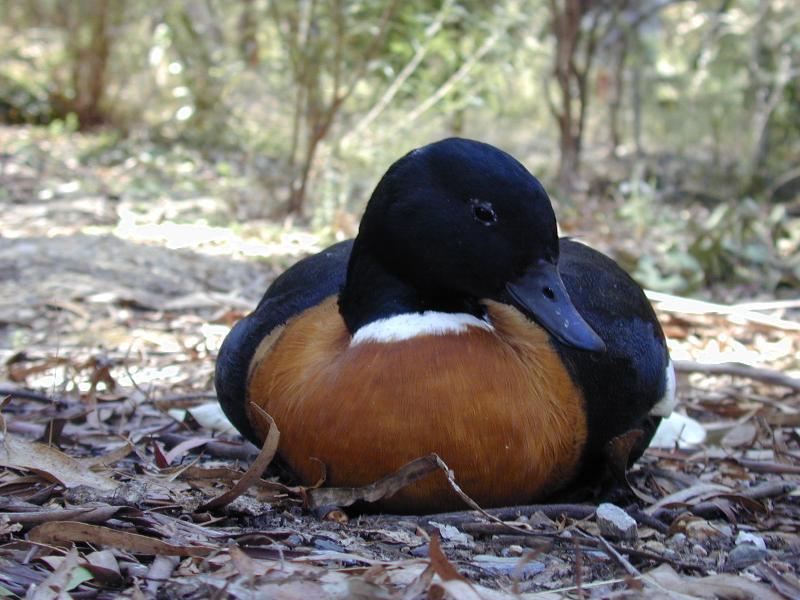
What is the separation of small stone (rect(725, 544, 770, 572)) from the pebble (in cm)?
46

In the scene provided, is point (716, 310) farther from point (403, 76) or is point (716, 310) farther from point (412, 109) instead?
point (412, 109)

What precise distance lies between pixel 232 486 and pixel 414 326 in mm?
644

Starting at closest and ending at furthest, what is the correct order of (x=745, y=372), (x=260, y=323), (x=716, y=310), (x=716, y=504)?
(x=716, y=504) → (x=260, y=323) → (x=745, y=372) → (x=716, y=310)

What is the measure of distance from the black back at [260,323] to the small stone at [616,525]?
106 cm

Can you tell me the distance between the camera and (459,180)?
2.74 m

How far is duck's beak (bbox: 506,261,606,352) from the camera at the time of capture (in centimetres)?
263

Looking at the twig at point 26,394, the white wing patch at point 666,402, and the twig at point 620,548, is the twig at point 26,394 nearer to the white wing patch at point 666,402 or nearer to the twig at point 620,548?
the twig at point 620,548

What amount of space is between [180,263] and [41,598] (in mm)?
4471

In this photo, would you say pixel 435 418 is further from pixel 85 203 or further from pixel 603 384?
pixel 85 203

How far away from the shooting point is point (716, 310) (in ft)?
16.7

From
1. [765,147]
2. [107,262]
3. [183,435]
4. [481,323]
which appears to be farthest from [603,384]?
[765,147]

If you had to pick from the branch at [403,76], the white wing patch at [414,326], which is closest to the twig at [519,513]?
the white wing patch at [414,326]

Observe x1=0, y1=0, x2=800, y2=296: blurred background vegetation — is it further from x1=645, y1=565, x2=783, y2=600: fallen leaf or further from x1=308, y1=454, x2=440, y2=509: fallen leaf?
x1=645, y1=565, x2=783, y2=600: fallen leaf

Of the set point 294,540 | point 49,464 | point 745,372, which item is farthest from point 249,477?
point 745,372
